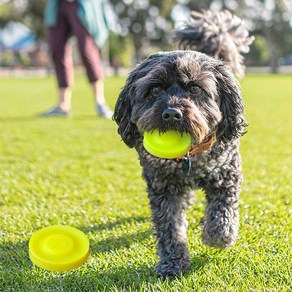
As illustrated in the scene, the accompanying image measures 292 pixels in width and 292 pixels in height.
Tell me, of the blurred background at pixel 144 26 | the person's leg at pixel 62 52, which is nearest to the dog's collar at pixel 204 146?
the person's leg at pixel 62 52

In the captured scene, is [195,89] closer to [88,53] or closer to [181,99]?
[181,99]

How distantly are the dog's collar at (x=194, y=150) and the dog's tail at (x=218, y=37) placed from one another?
1492mm

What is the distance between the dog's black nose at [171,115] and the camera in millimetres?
3043

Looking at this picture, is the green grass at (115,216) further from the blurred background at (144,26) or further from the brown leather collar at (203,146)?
the blurred background at (144,26)

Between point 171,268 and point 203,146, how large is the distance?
87cm

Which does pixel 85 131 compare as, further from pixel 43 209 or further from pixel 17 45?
pixel 17 45

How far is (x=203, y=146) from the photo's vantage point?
338 cm

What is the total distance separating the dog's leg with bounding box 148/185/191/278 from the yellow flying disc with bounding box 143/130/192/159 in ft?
1.52

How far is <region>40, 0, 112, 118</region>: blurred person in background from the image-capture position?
9844 mm

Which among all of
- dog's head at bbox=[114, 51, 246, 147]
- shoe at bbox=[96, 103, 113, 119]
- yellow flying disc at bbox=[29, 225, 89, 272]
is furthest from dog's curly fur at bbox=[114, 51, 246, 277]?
shoe at bbox=[96, 103, 113, 119]

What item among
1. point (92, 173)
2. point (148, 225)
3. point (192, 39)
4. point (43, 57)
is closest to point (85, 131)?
point (92, 173)

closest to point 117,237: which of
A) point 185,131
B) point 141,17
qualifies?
point 185,131

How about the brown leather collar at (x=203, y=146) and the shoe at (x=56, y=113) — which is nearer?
the brown leather collar at (x=203, y=146)

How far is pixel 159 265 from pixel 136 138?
40.1 inches
